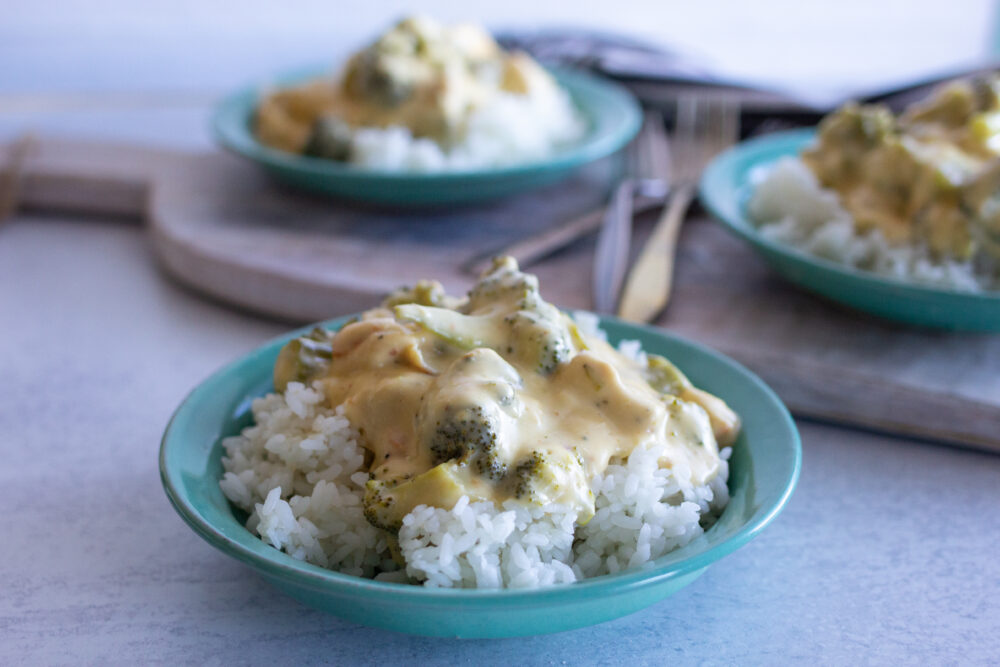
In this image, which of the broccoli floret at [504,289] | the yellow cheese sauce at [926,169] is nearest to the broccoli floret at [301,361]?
the broccoli floret at [504,289]

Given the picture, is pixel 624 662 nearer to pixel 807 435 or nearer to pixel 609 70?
pixel 807 435

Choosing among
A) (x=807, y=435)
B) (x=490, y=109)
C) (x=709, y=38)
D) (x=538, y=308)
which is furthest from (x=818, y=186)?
(x=709, y=38)

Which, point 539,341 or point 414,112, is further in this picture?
point 414,112

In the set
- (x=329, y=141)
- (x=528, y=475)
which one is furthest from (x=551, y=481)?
(x=329, y=141)

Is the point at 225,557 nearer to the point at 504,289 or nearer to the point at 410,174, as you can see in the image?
the point at 504,289

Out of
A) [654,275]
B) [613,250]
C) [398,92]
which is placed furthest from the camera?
[398,92]

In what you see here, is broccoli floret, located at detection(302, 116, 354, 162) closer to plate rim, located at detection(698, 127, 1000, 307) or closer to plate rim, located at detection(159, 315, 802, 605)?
plate rim, located at detection(698, 127, 1000, 307)
